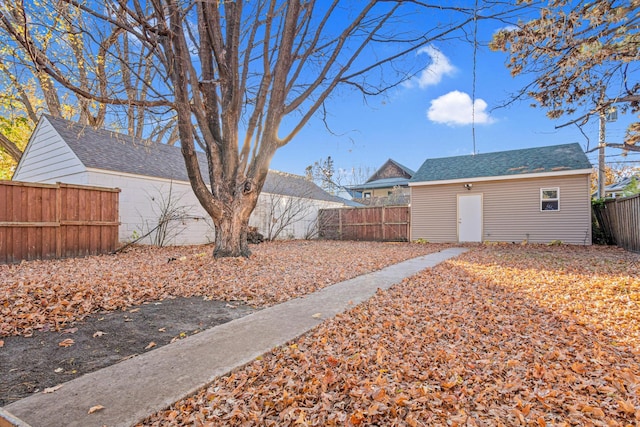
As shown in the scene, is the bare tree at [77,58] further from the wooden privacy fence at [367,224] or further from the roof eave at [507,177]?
the roof eave at [507,177]

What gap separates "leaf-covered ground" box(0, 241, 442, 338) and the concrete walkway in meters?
0.94

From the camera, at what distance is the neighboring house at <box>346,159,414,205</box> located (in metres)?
25.8

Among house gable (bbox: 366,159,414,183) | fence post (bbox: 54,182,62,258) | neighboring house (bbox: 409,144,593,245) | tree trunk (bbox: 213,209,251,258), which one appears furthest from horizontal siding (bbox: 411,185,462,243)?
house gable (bbox: 366,159,414,183)

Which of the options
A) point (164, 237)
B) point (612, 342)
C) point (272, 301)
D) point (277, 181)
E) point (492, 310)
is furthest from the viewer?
point (277, 181)

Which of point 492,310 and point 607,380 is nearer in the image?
point 607,380

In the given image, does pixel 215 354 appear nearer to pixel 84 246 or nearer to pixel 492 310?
pixel 492 310

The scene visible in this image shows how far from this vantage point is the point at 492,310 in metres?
3.78

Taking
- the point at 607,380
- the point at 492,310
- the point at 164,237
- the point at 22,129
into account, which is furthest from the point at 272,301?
the point at 22,129

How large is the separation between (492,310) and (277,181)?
15.0m

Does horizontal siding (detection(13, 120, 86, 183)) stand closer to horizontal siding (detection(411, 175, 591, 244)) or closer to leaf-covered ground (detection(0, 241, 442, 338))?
leaf-covered ground (detection(0, 241, 442, 338))

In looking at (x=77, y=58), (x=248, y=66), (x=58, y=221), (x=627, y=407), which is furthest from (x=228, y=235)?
(x=627, y=407)

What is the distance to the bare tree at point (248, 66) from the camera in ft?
19.2

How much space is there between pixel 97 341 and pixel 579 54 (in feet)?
27.2

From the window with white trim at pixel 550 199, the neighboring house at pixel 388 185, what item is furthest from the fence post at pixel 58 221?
the neighboring house at pixel 388 185
